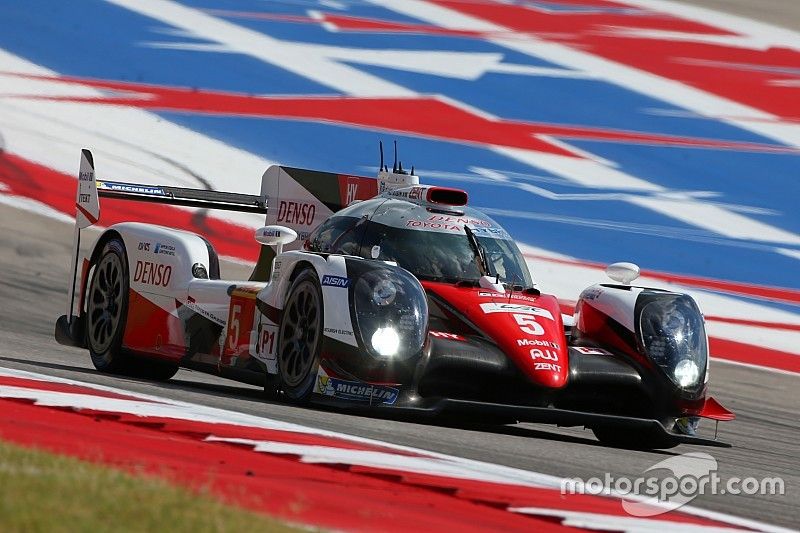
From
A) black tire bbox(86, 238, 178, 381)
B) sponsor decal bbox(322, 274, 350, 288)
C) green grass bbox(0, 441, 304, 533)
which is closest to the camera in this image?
green grass bbox(0, 441, 304, 533)

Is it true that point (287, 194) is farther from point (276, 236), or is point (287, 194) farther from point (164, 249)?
point (276, 236)

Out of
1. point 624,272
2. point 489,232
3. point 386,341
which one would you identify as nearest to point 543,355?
point 386,341

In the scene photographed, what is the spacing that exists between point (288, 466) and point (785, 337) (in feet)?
37.1

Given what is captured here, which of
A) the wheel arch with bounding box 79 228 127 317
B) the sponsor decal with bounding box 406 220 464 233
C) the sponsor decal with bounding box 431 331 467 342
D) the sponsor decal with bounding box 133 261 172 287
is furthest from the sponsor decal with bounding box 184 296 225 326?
the sponsor decal with bounding box 431 331 467 342

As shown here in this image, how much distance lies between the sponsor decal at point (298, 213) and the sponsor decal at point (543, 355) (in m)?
3.35

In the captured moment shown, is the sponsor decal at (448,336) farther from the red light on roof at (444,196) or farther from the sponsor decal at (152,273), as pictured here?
the sponsor decal at (152,273)

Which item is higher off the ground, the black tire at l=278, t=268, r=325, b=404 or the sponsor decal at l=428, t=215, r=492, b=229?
the sponsor decal at l=428, t=215, r=492, b=229

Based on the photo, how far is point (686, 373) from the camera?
916 cm

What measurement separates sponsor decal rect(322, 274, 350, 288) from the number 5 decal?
1.04 meters

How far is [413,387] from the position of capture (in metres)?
8.39

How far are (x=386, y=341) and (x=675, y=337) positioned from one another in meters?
2.02

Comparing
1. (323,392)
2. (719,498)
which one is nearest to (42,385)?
(323,392)

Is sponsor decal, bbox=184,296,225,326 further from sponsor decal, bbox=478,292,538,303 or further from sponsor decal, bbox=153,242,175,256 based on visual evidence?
sponsor decal, bbox=478,292,538,303

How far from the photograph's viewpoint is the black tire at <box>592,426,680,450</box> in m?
9.26
